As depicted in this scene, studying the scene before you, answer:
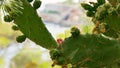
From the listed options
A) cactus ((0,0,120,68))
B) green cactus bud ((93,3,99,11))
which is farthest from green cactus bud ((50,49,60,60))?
green cactus bud ((93,3,99,11))

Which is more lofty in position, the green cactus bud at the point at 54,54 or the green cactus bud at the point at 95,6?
the green cactus bud at the point at 95,6

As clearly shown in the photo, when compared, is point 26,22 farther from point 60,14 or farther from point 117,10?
point 60,14

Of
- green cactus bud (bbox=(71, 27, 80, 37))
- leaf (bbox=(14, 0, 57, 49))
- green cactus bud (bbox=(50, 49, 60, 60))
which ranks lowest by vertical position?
green cactus bud (bbox=(50, 49, 60, 60))

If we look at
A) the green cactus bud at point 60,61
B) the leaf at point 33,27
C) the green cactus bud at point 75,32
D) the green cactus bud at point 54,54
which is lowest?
the green cactus bud at point 60,61

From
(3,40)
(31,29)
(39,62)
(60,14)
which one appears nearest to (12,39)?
(3,40)

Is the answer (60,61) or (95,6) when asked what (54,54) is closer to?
(60,61)

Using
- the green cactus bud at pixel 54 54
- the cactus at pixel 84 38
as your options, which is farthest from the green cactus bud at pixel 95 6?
the green cactus bud at pixel 54 54

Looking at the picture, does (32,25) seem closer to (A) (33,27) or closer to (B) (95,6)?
(A) (33,27)

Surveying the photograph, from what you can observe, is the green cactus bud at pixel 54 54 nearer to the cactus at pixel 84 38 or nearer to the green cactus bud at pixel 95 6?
the cactus at pixel 84 38

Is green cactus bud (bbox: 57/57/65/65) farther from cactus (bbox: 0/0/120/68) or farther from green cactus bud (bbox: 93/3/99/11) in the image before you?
green cactus bud (bbox: 93/3/99/11)

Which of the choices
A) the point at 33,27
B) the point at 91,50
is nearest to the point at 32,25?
the point at 33,27

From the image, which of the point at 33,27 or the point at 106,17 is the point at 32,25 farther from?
the point at 106,17
